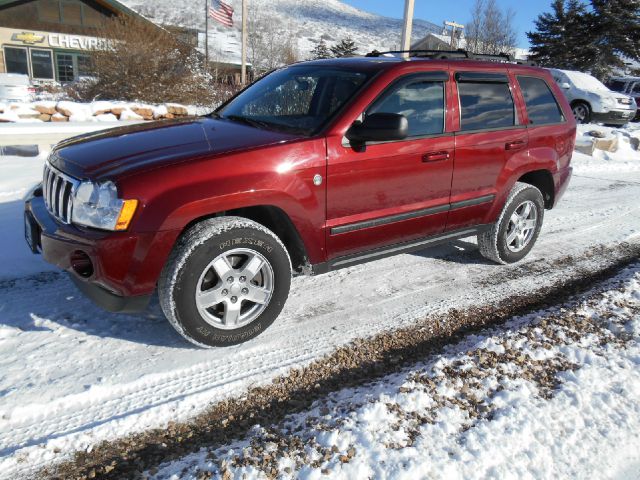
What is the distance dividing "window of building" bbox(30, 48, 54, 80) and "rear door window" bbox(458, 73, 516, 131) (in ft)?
110

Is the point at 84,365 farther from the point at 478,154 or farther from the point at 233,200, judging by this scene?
the point at 478,154

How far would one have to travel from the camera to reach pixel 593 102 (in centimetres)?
1575

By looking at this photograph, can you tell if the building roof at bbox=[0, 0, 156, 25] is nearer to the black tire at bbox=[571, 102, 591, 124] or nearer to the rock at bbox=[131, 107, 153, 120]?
the rock at bbox=[131, 107, 153, 120]

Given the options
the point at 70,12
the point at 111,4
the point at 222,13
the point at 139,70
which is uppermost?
the point at 111,4

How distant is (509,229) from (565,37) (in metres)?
37.8

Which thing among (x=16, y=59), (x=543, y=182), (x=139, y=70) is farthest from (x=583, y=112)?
(x=16, y=59)

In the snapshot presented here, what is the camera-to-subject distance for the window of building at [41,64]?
3050cm

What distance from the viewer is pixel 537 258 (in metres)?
4.98

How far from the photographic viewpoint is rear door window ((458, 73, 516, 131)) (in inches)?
156

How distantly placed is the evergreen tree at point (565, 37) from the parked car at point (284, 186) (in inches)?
1373

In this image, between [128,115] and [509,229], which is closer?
[509,229]

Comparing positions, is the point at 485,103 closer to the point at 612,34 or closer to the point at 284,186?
the point at 284,186

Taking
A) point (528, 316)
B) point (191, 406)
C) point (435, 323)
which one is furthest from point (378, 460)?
point (528, 316)

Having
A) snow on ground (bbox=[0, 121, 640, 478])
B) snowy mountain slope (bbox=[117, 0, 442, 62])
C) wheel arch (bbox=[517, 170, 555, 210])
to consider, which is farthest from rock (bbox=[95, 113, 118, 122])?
snowy mountain slope (bbox=[117, 0, 442, 62])
